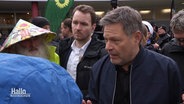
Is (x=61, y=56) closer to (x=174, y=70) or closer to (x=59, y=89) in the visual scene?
(x=174, y=70)

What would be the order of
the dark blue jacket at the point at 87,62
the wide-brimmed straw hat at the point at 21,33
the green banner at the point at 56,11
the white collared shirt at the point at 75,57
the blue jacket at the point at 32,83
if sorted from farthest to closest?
the green banner at the point at 56,11, the white collared shirt at the point at 75,57, the dark blue jacket at the point at 87,62, the wide-brimmed straw hat at the point at 21,33, the blue jacket at the point at 32,83

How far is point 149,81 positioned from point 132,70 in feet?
0.45

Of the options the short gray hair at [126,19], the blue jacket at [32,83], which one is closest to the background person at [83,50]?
the short gray hair at [126,19]

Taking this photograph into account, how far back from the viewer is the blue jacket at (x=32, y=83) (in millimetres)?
1016

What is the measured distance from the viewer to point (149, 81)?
2439 mm

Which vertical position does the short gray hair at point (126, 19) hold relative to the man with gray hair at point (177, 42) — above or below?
above

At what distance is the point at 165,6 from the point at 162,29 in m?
10.7

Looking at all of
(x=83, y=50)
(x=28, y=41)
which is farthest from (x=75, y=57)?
(x=28, y=41)

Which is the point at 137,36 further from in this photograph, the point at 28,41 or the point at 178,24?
the point at 178,24

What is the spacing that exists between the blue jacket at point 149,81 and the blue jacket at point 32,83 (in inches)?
50.9

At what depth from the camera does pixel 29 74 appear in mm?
1064

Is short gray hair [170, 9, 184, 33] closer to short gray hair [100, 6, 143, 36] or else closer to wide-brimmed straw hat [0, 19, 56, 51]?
short gray hair [100, 6, 143, 36]

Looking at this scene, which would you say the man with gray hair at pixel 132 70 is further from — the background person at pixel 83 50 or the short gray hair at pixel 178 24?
the short gray hair at pixel 178 24

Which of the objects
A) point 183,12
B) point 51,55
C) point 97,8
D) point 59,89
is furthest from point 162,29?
point 97,8
